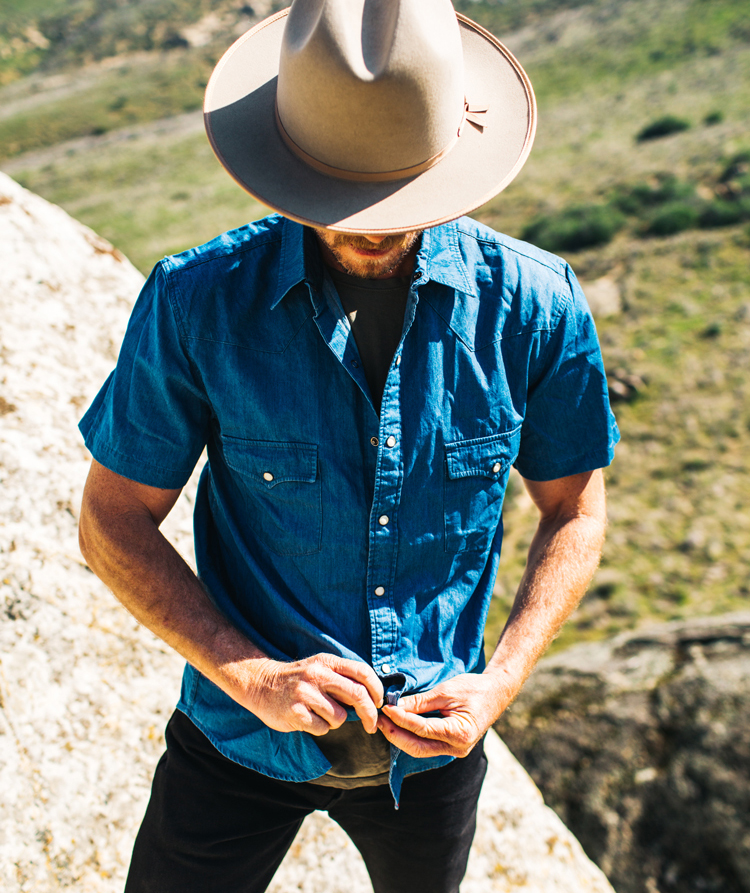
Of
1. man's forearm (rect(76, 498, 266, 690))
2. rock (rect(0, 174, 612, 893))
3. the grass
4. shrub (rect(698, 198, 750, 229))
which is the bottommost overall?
the grass

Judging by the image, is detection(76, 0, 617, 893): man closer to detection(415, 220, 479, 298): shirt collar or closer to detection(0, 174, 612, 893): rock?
detection(415, 220, 479, 298): shirt collar

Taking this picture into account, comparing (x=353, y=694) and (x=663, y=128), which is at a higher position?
(x=353, y=694)

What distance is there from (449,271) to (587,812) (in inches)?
108

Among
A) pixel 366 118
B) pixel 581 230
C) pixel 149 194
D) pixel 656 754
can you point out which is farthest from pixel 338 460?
pixel 149 194

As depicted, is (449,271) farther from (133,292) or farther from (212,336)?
(133,292)

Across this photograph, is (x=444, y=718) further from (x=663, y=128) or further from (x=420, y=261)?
(x=663, y=128)

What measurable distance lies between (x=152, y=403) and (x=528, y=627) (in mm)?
1022

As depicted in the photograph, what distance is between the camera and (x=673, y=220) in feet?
62.5

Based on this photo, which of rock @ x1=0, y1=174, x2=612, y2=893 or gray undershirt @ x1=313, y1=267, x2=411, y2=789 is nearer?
gray undershirt @ x1=313, y1=267, x2=411, y2=789

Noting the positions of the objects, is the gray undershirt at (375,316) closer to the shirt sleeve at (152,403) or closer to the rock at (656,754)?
the shirt sleeve at (152,403)

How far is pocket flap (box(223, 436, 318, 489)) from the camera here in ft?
5.13

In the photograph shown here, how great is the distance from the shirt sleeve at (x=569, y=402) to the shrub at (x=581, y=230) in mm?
18866

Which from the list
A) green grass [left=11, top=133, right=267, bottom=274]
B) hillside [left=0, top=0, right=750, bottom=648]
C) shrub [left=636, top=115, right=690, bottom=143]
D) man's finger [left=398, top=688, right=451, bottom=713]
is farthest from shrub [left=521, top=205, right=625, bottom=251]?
man's finger [left=398, top=688, right=451, bottom=713]

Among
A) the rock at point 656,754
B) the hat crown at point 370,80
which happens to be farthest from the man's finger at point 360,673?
the rock at point 656,754
